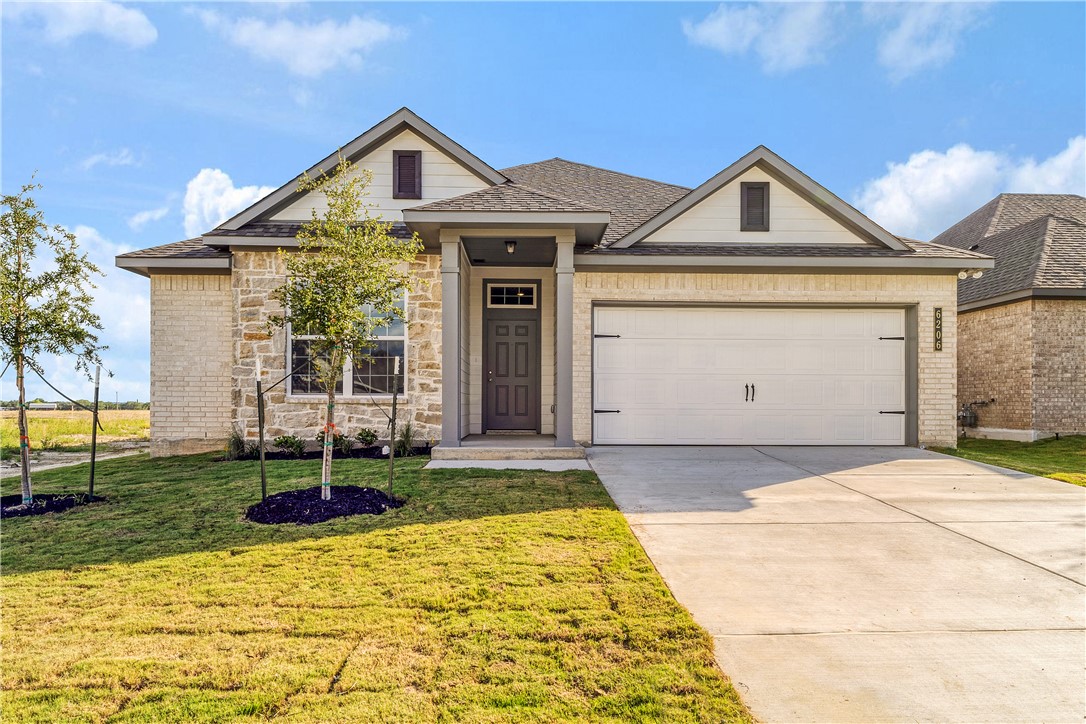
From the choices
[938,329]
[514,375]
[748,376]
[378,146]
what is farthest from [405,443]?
[938,329]

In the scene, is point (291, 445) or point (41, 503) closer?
point (41, 503)

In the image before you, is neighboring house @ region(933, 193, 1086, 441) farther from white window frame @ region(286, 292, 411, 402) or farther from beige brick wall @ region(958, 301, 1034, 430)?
white window frame @ region(286, 292, 411, 402)

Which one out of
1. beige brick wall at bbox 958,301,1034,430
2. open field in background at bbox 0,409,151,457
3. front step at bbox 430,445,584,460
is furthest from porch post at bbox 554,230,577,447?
beige brick wall at bbox 958,301,1034,430

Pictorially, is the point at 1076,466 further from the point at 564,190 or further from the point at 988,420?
the point at 564,190

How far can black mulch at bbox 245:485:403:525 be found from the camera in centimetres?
→ 548

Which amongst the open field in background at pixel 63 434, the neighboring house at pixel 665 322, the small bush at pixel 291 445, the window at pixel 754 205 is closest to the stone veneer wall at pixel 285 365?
the neighboring house at pixel 665 322

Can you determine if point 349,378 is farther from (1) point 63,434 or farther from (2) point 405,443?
(1) point 63,434

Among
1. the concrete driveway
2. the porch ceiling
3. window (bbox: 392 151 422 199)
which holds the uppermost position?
window (bbox: 392 151 422 199)

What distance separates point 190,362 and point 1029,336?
15.9 meters

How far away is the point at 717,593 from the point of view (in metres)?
3.66

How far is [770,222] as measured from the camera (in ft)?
35.1

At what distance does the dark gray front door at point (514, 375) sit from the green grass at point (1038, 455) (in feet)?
23.4

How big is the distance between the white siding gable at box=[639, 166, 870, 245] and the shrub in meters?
6.24

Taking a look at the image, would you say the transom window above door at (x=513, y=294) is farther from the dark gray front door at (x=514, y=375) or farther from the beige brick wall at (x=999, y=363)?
the beige brick wall at (x=999, y=363)
